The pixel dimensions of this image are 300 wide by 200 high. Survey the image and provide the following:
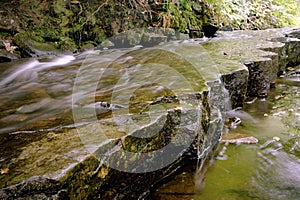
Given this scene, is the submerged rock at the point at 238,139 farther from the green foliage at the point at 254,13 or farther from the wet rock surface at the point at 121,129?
the green foliage at the point at 254,13

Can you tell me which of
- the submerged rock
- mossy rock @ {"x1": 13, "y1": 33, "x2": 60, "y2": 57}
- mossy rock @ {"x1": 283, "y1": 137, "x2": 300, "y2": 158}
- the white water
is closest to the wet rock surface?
the submerged rock

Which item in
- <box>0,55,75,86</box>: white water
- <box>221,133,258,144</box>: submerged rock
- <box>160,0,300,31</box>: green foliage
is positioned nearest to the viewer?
<box>221,133,258,144</box>: submerged rock

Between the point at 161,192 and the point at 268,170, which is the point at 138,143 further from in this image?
the point at 268,170

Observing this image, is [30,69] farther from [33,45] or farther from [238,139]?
[238,139]

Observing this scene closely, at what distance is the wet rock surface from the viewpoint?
4.37 feet

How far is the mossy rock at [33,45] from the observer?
5.12 m

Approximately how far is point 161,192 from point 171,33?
6.36 meters

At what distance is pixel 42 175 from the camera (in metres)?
1.23

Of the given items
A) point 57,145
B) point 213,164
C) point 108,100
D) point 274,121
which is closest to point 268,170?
point 213,164

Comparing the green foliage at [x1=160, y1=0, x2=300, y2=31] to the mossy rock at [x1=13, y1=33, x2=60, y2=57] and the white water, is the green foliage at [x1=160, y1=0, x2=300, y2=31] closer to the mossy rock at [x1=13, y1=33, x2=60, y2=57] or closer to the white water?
the mossy rock at [x1=13, y1=33, x2=60, y2=57]

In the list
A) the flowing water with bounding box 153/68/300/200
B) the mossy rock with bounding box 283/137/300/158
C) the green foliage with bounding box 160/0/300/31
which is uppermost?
the green foliage with bounding box 160/0/300/31

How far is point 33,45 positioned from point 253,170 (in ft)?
16.1

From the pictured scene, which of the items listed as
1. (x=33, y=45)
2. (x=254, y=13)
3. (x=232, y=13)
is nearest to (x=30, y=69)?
(x=33, y=45)

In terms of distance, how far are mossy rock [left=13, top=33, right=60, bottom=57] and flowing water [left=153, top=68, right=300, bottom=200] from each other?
14.0 ft
